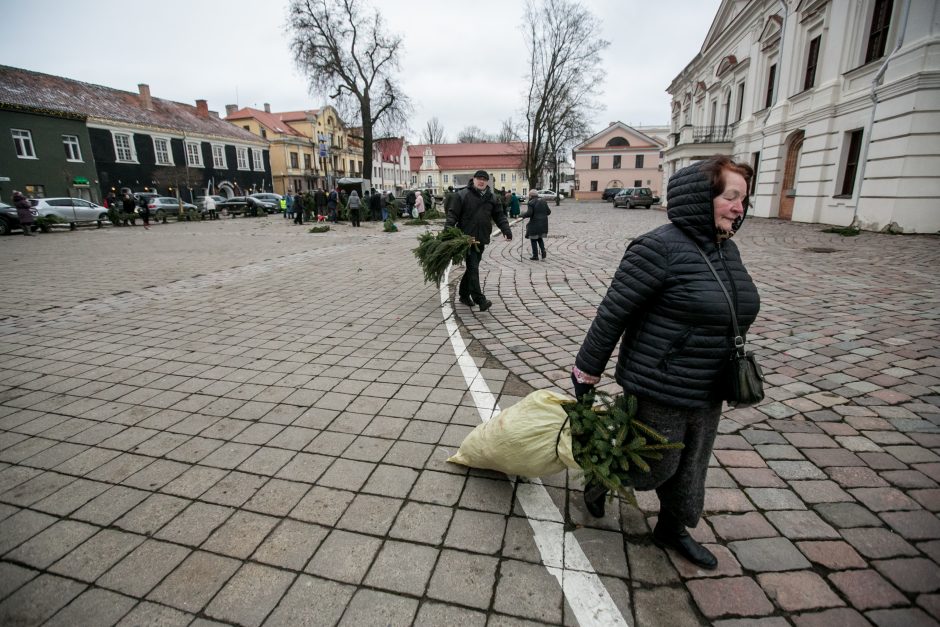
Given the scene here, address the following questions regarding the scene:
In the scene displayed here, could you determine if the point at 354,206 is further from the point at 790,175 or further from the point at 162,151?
the point at 162,151

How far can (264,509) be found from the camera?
2662 millimetres

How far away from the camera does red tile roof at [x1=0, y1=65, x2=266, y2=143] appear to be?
107ft

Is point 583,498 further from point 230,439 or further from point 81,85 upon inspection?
point 81,85

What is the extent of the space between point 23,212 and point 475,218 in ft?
77.2

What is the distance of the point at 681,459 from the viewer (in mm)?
2219

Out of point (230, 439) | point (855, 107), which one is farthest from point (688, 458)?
point (855, 107)

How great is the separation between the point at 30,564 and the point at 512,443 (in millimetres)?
2487

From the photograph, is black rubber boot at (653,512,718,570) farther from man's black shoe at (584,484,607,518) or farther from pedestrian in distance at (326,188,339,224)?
pedestrian in distance at (326,188,339,224)

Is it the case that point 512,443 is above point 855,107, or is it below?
below

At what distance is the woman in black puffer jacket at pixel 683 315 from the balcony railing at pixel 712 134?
1185 inches

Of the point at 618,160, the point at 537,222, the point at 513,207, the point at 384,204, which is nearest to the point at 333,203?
the point at 384,204

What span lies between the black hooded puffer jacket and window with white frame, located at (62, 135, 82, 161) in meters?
45.2

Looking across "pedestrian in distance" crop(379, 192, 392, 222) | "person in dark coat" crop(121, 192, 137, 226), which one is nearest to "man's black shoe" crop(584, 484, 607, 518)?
"pedestrian in distance" crop(379, 192, 392, 222)

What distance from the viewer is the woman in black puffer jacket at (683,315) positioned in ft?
6.39
